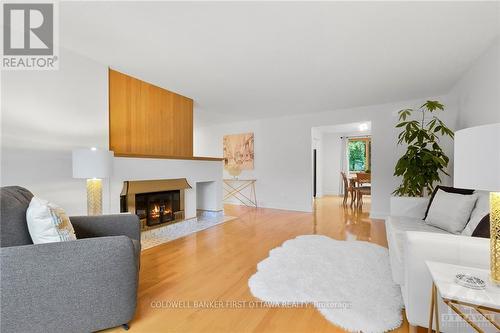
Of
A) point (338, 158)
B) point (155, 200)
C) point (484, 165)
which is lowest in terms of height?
point (155, 200)

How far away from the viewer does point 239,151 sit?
6531 millimetres

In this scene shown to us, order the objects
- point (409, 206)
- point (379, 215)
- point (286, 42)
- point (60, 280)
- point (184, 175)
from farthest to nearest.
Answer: point (379, 215) < point (184, 175) < point (409, 206) < point (286, 42) < point (60, 280)

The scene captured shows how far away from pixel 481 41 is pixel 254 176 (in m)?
4.82

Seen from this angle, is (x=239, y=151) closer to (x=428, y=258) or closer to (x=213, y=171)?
(x=213, y=171)

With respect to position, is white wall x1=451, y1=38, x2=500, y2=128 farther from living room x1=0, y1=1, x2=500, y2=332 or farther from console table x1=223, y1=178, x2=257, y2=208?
console table x1=223, y1=178, x2=257, y2=208

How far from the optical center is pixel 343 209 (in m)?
5.63

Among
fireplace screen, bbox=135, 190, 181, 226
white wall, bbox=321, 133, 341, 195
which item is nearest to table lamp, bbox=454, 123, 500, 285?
fireplace screen, bbox=135, 190, 181, 226

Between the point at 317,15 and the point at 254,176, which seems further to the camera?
the point at 254,176

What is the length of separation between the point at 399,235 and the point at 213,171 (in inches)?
135

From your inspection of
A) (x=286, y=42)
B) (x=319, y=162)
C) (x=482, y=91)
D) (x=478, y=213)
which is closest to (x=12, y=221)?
(x=286, y=42)

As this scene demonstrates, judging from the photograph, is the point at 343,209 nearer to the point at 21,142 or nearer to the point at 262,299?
the point at 262,299

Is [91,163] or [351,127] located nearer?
[91,163]

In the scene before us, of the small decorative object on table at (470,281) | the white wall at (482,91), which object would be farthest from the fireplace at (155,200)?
the white wall at (482,91)

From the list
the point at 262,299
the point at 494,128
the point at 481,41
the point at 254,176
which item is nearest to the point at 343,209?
the point at 254,176
